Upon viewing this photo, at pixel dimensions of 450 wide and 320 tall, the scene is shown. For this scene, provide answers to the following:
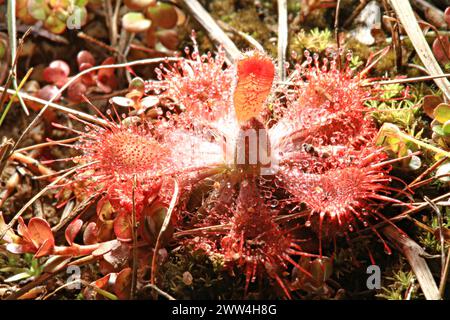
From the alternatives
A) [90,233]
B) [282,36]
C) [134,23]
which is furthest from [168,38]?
[90,233]

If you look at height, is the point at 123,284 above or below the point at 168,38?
below

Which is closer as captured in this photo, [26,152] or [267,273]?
[267,273]

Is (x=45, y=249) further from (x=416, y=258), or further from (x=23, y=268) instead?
(x=416, y=258)

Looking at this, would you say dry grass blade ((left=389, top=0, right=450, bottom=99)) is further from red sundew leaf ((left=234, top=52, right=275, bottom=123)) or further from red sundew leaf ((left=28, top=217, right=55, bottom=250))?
red sundew leaf ((left=28, top=217, right=55, bottom=250))
